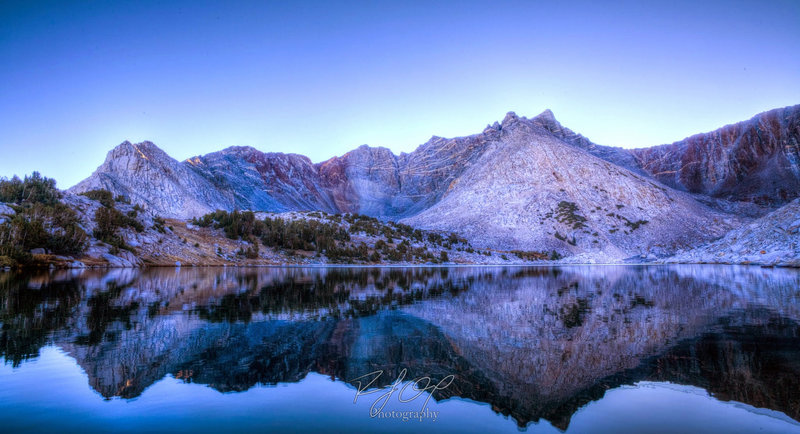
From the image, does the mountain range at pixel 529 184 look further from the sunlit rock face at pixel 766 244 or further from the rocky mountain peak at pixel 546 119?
the sunlit rock face at pixel 766 244

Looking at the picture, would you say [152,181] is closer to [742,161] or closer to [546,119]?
[546,119]

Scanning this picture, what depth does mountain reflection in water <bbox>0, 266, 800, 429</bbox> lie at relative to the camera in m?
4.70

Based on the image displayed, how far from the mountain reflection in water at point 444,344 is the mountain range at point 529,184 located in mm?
53559

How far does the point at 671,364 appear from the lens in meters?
5.60

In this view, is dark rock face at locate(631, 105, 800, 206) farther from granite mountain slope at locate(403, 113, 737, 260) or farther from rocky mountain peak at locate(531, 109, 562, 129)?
rocky mountain peak at locate(531, 109, 562, 129)

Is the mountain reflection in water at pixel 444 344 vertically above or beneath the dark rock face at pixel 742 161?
beneath

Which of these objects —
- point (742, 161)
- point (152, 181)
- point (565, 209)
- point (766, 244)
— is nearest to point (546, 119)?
point (565, 209)

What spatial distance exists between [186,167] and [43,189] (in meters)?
58.0

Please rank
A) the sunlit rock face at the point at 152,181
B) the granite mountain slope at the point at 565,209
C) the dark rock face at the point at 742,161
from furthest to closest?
the dark rock face at the point at 742,161 → the sunlit rock face at the point at 152,181 → the granite mountain slope at the point at 565,209

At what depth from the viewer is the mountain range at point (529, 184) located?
67.4 metres

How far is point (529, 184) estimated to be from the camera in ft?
256

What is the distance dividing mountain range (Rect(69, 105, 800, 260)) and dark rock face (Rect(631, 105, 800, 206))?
11.8 inches

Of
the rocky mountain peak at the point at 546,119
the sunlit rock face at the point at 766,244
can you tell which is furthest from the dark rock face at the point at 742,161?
the sunlit rock face at the point at 766,244

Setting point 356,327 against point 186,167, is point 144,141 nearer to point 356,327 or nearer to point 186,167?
point 186,167
